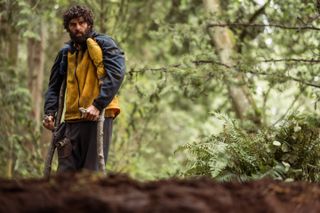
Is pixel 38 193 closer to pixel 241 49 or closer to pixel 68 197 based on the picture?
pixel 68 197

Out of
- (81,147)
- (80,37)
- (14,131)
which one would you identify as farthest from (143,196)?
(14,131)

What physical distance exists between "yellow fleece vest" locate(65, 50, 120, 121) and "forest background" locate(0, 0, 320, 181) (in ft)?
4.65

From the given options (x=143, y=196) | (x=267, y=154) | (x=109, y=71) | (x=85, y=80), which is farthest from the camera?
(x=267, y=154)

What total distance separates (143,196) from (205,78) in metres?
6.51

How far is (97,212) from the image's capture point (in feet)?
8.46

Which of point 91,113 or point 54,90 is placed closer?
point 91,113

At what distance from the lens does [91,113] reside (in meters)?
5.57

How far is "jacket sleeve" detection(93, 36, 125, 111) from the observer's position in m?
5.63

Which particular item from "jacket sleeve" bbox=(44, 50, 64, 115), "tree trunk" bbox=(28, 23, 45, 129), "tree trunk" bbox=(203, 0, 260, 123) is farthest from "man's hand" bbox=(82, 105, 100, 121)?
"tree trunk" bbox=(28, 23, 45, 129)

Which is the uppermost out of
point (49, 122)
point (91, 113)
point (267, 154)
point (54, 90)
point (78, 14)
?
point (78, 14)

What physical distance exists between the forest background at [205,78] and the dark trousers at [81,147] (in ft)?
3.94

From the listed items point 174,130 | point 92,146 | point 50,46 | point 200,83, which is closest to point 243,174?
point 92,146

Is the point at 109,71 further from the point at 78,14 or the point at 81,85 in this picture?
the point at 78,14

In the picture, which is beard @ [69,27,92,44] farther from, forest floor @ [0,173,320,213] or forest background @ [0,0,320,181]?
forest floor @ [0,173,320,213]
